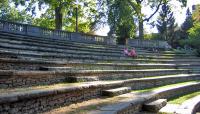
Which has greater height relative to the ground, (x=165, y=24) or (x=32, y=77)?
(x=165, y=24)

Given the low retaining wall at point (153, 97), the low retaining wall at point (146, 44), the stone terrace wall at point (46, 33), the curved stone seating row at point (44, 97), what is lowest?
the low retaining wall at point (153, 97)

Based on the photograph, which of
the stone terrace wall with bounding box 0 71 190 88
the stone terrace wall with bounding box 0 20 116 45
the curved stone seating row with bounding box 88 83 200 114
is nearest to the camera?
the stone terrace wall with bounding box 0 71 190 88

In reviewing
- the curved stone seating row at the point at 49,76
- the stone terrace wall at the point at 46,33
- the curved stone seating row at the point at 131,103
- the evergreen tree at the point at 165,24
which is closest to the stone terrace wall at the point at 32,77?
the curved stone seating row at the point at 49,76

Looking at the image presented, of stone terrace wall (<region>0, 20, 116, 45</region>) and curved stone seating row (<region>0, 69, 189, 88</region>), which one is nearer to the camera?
curved stone seating row (<region>0, 69, 189, 88</region>)

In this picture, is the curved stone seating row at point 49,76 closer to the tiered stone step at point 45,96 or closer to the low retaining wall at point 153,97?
the tiered stone step at point 45,96

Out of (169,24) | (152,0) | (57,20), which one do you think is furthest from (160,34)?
(57,20)

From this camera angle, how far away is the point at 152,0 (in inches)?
1738

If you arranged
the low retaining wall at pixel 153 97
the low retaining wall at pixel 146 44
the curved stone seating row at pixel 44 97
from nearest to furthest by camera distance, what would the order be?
the curved stone seating row at pixel 44 97
the low retaining wall at pixel 153 97
the low retaining wall at pixel 146 44

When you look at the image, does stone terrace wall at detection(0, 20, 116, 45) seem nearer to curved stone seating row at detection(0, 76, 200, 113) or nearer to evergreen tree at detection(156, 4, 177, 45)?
curved stone seating row at detection(0, 76, 200, 113)

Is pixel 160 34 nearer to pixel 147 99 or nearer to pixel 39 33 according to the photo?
pixel 39 33

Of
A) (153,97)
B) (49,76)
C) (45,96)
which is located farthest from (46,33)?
(45,96)

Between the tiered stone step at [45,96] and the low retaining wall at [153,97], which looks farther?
the low retaining wall at [153,97]

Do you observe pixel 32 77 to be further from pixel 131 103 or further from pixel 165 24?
pixel 165 24

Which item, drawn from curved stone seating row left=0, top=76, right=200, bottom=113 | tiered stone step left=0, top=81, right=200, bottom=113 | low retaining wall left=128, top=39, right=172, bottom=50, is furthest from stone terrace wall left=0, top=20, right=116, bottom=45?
tiered stone step left=0, top=81, right=200, bottom=113
